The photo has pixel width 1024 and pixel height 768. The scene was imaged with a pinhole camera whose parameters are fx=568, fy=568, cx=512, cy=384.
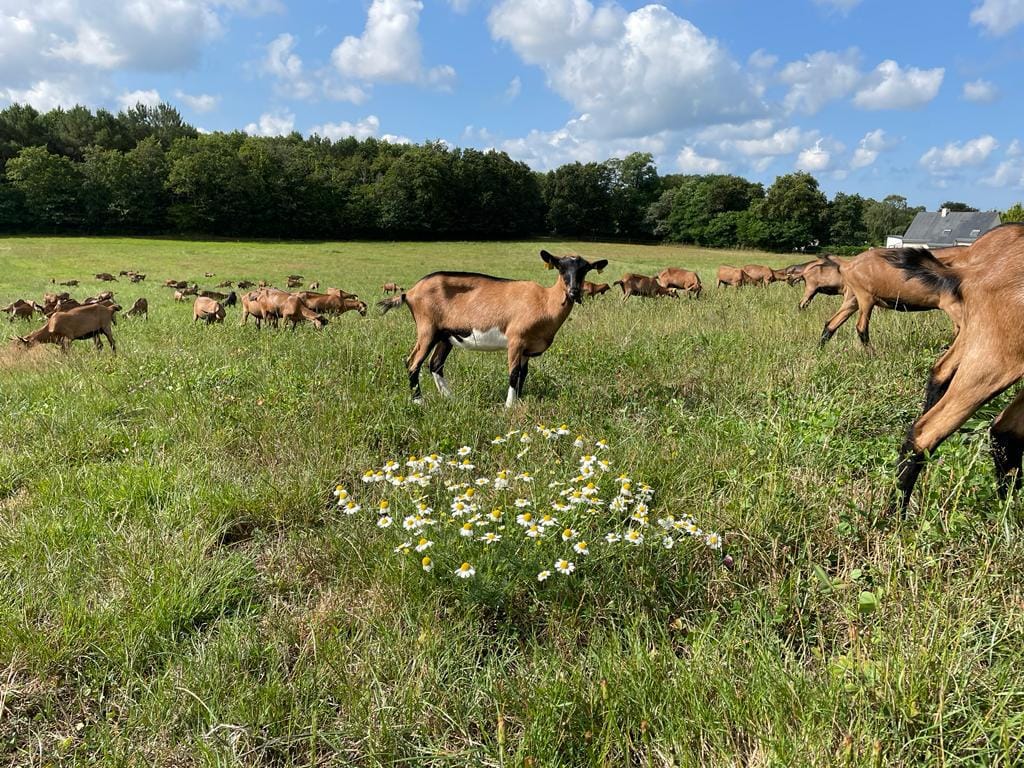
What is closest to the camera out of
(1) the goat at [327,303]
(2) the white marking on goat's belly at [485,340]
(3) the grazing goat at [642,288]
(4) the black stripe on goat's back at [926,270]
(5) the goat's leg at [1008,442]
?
(5) the goat's leg at [1008,442]

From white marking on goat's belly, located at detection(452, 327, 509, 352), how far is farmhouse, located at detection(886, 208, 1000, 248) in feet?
259

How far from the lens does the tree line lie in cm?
6181

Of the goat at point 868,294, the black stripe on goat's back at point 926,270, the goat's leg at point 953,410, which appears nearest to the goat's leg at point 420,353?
the black stripe on goat's back at point 926,270

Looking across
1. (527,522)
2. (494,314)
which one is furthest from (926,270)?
(494,314)

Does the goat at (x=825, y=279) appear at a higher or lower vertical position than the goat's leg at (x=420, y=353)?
higher

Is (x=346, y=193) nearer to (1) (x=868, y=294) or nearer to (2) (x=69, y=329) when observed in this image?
(2) (x=69, y=329)

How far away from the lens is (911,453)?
340cm

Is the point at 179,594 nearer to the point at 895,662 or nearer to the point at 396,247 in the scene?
the point at 895,662

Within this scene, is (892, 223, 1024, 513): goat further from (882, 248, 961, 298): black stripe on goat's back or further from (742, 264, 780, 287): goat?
(742, 264, 780, 287): goat

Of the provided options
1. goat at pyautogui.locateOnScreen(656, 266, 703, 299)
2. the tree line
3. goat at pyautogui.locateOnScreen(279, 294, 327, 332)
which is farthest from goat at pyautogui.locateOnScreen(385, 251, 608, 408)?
the tree line

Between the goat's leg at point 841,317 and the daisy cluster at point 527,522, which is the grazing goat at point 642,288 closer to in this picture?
the goat's leg at point 841,317

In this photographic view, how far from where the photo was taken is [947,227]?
74.4m

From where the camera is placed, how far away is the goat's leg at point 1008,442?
3.37 meters

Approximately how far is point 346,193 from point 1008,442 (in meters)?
81.9
